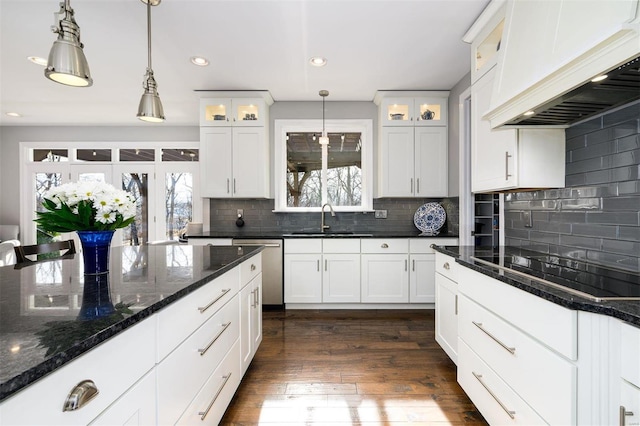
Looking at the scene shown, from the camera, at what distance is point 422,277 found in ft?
11.6

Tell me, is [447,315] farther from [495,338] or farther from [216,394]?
[216,394]

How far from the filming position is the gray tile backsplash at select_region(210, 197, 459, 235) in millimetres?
4125

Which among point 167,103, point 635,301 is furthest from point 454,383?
point 167,103

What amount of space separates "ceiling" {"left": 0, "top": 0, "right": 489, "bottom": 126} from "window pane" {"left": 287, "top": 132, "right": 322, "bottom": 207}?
578 millimetres

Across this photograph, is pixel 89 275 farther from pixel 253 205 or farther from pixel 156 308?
pixel 253 205

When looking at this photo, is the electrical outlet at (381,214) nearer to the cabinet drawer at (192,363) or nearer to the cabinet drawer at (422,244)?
the cabinet drawer at (422,244)

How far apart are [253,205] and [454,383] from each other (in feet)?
10.2

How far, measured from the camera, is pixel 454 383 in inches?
82.0

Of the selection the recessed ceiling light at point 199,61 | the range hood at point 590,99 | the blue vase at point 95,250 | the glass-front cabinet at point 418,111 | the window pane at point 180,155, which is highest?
the recessed ceiling light at point 199,61

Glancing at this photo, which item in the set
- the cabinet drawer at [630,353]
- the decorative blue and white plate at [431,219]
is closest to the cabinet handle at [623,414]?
the cabinet drawer at [630,353]

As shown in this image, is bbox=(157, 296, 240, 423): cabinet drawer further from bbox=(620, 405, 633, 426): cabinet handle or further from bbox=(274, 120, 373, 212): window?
bbox=(274, 120, 373, 212): window

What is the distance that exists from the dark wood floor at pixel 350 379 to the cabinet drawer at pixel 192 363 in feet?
1.69

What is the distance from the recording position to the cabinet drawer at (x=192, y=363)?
40.8 inches

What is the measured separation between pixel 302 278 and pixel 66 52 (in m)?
2.85
